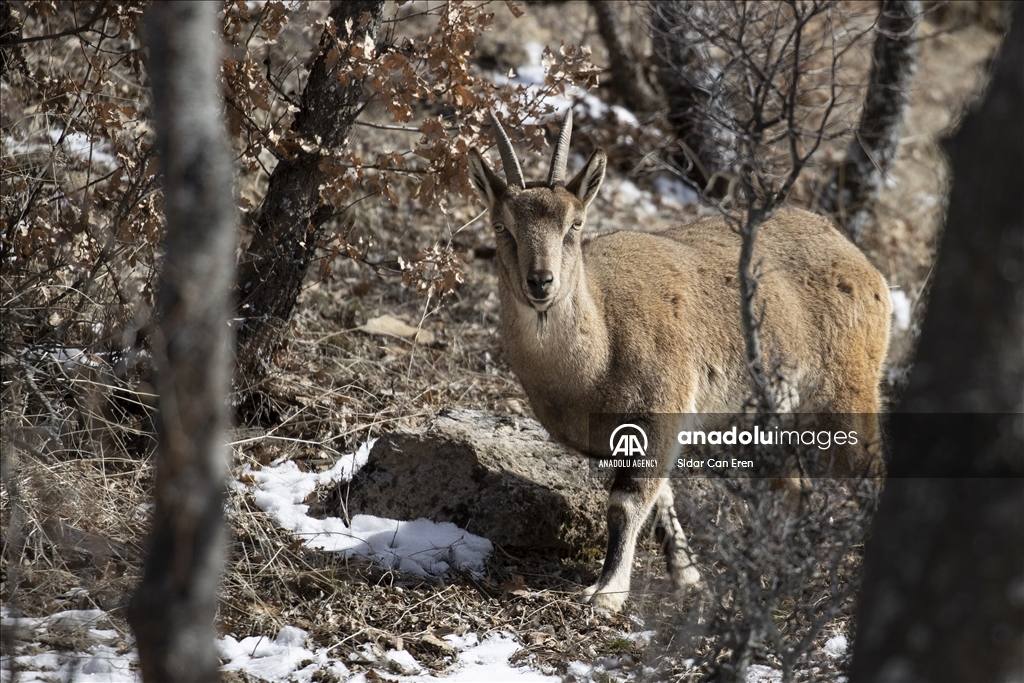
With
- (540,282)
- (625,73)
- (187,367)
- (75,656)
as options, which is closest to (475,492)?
(540,282)

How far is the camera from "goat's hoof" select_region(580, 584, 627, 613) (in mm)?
5660

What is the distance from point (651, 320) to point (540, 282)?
1.01m

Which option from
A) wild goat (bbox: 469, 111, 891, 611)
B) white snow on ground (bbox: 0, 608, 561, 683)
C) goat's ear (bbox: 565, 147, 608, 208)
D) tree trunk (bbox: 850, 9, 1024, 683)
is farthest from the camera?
goat's ear (bbox: 565, 147, 608, 208)

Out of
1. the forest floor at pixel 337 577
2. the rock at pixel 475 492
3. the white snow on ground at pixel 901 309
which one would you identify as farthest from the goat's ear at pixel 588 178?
the white snow on ground at pixel 901 309

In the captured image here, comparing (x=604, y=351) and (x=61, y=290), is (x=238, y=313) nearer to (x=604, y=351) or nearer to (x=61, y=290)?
(x=61, y=290)

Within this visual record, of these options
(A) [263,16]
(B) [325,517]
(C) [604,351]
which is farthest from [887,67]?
(B) [325,517]

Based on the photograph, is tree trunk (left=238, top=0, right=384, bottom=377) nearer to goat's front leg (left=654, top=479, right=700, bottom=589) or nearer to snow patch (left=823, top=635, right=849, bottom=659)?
goat's front leg (left=654, top=479, right=700, bottom=589)

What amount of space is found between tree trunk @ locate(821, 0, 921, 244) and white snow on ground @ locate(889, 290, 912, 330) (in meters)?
0.74

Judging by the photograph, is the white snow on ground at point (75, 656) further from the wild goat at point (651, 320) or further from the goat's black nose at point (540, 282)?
the goat's black nose at point (540, 282)

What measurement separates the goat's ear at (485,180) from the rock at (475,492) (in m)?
1.49

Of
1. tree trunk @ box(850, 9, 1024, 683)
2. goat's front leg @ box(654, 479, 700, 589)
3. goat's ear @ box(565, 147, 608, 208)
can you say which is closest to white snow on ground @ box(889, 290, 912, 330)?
goat's front leg @ box(654, 479, 700, 589)

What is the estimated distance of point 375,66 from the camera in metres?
5.83

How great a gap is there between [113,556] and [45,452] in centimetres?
90

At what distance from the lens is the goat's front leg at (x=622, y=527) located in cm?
575
